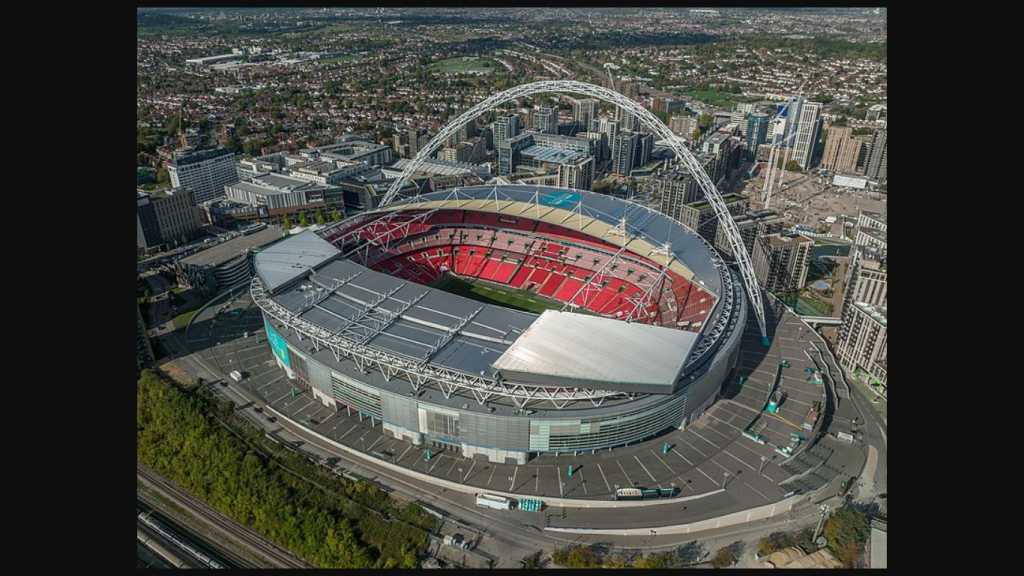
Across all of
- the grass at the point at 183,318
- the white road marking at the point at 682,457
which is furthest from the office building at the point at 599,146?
the white road marking at the point at 682,457

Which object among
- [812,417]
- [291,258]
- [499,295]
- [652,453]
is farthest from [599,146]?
[652,453]

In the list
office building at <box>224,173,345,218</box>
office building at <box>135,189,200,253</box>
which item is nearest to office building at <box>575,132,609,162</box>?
office building at <box>224,173,345,218</box>

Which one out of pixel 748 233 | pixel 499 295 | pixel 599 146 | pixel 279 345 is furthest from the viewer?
pixel 599 146

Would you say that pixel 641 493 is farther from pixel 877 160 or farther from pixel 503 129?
pixel 877 160

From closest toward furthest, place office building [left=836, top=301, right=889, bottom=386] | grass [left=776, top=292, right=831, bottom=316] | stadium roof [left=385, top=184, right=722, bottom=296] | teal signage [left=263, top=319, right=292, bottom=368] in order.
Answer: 1. teal signage [left=263, top=319, right=292, bottom=368]
2. office building [left=836, top=301, right=889, bottom=386]
3. stadium roof [left=385, top=184, right=722, bottom=296]
4. grass [left=776, top=292, right=831, bottom=316]

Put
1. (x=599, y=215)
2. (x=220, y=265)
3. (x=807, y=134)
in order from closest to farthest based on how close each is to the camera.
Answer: (x=220, y=265), (x=599, y=215), (x=807, y=134)

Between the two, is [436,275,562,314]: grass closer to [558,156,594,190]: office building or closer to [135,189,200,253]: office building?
[558,156,594,190]: office building

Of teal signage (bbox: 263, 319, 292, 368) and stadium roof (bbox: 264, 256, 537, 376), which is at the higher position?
stadium roof (bbox: 264, 256, 537, 376)

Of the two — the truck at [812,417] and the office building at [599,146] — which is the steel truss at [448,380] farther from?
the office building at [599,146]
